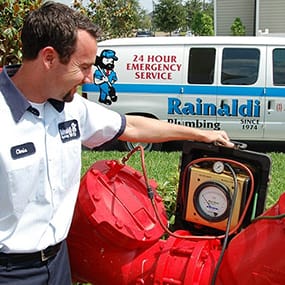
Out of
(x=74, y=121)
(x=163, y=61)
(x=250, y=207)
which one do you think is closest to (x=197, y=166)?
→ (x=250, y=207)

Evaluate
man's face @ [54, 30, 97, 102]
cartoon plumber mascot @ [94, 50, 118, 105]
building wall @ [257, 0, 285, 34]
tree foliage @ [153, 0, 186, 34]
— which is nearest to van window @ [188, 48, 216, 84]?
cartoon plumber mascot @ [94, 50, 118, 105]

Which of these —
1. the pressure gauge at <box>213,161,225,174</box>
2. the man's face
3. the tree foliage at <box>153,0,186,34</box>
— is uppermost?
the tree foliage at <box>153,0,186,34</box>

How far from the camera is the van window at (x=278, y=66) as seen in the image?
708 centimetres

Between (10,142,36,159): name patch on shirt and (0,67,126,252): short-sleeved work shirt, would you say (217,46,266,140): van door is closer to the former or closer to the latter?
(0,67,126,252): short-sleeved work shirt

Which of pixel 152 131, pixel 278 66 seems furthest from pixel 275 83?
pixel 152 131

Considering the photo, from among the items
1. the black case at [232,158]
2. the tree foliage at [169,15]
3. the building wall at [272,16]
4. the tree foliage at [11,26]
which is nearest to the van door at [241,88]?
the tree foliage at [11,26]

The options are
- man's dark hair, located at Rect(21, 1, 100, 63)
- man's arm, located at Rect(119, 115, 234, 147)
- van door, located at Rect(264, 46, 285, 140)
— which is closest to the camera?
man's dark hair, located at Rect(21, 1, 100, 63)

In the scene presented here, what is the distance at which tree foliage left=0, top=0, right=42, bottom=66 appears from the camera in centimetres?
340

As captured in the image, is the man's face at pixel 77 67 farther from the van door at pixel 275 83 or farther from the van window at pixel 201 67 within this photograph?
the van door at pixel 275 83

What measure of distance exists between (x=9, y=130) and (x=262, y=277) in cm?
86

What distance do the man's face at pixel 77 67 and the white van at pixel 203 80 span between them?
5.63 meters

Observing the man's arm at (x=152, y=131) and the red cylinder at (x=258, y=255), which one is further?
the man's arm at (x=152, y=131)

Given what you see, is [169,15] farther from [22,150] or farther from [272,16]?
[22,150]

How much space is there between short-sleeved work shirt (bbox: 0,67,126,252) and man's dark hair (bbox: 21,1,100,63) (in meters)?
0.14
